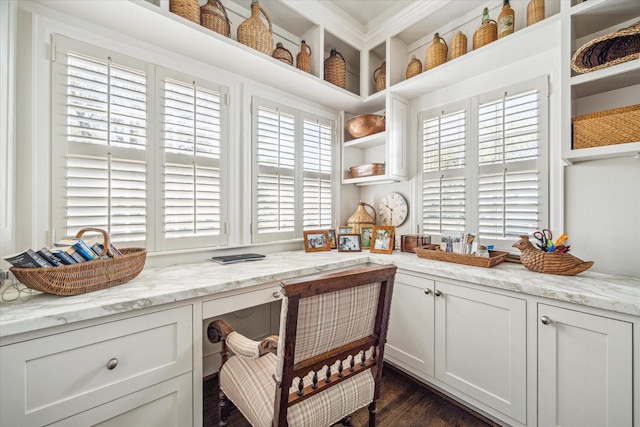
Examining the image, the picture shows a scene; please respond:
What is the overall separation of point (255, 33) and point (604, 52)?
80.4 inches

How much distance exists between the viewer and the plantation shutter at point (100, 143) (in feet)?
4.57

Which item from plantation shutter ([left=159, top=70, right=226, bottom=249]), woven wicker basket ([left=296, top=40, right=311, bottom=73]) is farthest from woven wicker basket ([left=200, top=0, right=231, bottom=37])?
woven wicker basket ([left=296, top=40, right=311, bottom=73])

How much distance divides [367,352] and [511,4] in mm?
2509

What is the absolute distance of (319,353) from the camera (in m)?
1.00

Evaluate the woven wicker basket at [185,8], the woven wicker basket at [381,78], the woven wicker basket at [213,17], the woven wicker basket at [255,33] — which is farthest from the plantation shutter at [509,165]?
the woven wicker basket at [185,8]

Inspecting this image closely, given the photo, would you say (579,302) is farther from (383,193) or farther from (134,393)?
(134,393)

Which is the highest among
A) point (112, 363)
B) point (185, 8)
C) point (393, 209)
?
point (185, 8)

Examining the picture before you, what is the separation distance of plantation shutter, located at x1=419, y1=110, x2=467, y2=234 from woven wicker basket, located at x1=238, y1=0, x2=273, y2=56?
1.45 metres

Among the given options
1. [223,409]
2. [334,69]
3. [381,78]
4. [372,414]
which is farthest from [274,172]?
[372,414]

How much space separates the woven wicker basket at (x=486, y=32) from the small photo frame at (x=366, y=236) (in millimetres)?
1594

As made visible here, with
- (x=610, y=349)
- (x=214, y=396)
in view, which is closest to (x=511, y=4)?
(x=610, y=349)

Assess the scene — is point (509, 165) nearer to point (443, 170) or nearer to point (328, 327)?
point (443, 170)

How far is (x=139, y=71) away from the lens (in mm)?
1609

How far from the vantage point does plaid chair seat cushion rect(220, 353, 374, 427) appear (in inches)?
39.4
